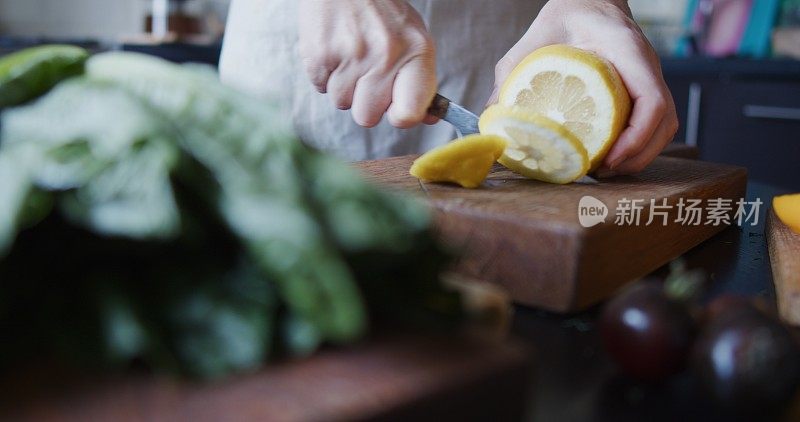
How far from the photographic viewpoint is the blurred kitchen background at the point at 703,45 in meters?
2.99

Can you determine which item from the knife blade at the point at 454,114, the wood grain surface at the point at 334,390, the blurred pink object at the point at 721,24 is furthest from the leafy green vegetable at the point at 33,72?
the blurred pink object at the point at 721,24

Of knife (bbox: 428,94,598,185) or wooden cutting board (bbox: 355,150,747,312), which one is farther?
knife (bbox: 428,94,598,185)

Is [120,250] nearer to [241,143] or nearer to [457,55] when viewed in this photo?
[241,143]

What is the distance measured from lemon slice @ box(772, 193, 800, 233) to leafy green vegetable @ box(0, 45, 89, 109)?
2.72 ft

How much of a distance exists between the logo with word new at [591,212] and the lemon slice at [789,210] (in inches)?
11.9

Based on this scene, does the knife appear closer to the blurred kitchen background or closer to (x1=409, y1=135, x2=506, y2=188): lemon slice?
(x1=409, y1=135, x2=506, y2=188): lemon slice

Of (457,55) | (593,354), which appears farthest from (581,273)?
(457,55)

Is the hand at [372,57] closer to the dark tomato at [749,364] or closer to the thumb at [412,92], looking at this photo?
the thumb at [412,92]

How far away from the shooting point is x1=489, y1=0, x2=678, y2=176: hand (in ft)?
3.48

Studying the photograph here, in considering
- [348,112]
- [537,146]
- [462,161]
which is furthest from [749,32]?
[462,161]

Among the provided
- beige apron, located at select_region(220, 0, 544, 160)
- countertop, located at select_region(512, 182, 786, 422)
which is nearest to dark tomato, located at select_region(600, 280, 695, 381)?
countertop, located at select_region(512, 182, 786, 422)

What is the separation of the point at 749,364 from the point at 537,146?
52 cm

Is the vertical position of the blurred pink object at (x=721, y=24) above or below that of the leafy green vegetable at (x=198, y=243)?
below

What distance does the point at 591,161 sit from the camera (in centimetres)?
105
